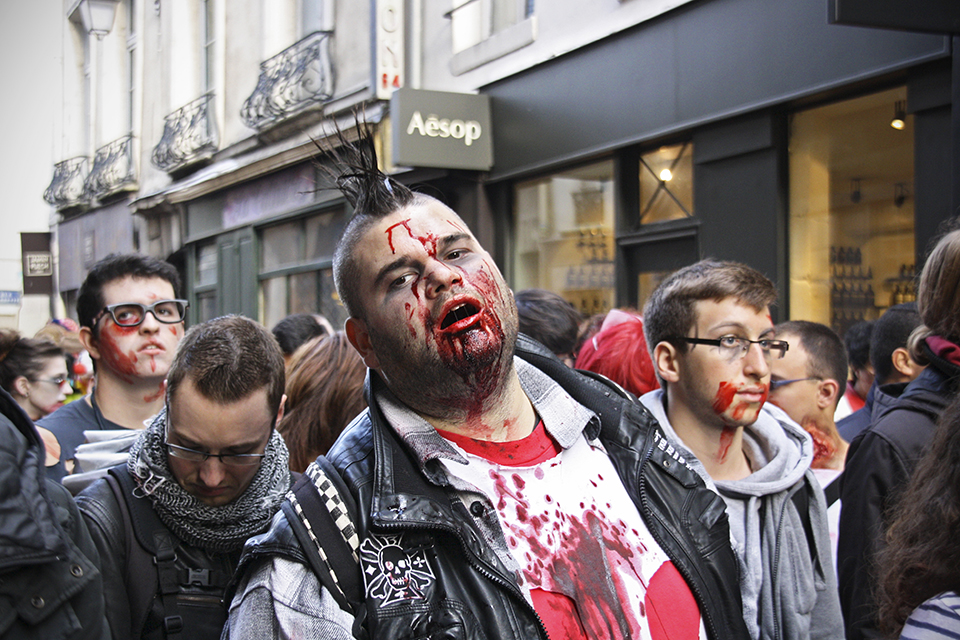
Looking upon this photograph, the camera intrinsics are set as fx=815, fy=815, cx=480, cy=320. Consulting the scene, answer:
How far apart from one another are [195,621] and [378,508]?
3.17 ft

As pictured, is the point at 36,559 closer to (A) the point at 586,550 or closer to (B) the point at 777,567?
(A) the point at 586,550

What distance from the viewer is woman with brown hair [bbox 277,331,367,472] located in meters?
3.17

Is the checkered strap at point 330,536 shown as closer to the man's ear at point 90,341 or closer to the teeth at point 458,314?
the teeth at point 458,314

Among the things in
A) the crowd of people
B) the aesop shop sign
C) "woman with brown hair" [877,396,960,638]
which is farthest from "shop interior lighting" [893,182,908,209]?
the aesop shop sign

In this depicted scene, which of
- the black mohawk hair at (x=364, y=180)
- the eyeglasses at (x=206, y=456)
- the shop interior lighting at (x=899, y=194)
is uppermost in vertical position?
the shop interior lighting at (x=899, y=194)

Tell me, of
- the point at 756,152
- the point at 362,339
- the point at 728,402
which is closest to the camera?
the point at 362,339

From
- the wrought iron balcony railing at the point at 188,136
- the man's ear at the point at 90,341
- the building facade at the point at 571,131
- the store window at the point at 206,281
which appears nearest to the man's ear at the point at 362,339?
the building facade at the point at 571,131

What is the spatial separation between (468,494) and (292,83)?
36.1ft

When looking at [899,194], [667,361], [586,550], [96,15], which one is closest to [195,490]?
[586,550]

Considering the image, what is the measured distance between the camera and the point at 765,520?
2.53 meters

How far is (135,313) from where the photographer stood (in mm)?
3490

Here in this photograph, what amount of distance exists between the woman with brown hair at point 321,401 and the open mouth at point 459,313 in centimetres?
153

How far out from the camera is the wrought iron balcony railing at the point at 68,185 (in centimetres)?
598

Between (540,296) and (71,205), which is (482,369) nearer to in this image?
(540,296)
